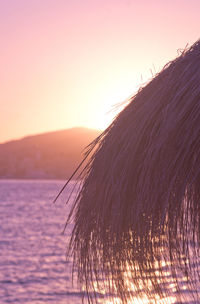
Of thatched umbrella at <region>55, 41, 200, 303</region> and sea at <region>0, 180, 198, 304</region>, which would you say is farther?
sea at <region>0, 180, 198, 304</region>

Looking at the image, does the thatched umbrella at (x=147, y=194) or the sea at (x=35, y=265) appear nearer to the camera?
the thatched umbrella at (x=147, y=194)

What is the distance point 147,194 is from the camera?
2.65 metres

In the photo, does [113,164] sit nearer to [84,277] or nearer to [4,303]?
[84,277]

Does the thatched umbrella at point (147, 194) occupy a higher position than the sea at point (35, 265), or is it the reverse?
the thatched umbrella at point (147, 194)

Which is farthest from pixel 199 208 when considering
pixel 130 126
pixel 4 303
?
pixel 4 303

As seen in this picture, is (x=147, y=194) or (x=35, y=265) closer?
(x=147, y=194)

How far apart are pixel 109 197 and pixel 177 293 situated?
1.95 ft

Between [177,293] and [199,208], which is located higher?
[199,208]

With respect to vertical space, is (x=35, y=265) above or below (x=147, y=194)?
below

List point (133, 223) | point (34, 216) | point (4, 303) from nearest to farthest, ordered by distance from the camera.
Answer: point (133, 223)
point (4, 303)
point (34, 216)

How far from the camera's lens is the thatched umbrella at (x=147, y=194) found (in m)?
2.60

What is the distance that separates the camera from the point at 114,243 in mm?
2871

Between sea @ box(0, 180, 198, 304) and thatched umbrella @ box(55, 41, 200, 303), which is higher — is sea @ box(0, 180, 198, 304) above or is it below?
below

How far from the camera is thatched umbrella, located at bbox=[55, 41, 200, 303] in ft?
8.54
